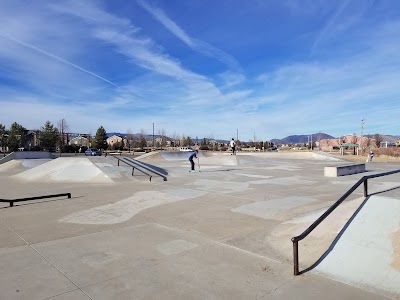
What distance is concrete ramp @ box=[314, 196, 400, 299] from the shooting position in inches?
162

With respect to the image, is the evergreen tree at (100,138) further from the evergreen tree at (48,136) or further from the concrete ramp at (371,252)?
the concrete ramp at (371,252)

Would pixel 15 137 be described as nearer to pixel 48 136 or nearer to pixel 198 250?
pixel 48 136

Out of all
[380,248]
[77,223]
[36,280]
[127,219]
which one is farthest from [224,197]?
[36,280]

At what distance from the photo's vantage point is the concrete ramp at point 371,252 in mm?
4121

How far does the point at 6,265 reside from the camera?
484 centimetres

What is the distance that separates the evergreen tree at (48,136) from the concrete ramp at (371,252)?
75.6m

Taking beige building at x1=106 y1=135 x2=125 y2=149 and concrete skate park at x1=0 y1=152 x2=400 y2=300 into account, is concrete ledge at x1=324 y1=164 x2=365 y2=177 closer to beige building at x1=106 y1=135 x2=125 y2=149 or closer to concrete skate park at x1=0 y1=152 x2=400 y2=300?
concrete skate park at x1=0 y1=152 x2=400 y2=300

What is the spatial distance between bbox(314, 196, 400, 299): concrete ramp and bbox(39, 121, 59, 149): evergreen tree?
75583 millimetres

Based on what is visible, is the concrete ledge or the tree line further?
the tree line

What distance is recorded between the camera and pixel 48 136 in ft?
234

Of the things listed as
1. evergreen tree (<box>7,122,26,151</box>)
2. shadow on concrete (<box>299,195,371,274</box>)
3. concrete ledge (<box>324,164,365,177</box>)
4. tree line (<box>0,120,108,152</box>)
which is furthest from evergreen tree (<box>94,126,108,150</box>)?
shadow on concrete (<box>299,195,371,274</box>)

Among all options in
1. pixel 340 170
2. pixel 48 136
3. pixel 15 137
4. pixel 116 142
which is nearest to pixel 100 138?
pixel 48 136

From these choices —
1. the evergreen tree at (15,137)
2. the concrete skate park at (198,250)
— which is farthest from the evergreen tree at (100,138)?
the concrete skate park at (198,250)

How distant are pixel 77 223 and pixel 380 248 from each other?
6422 mm
